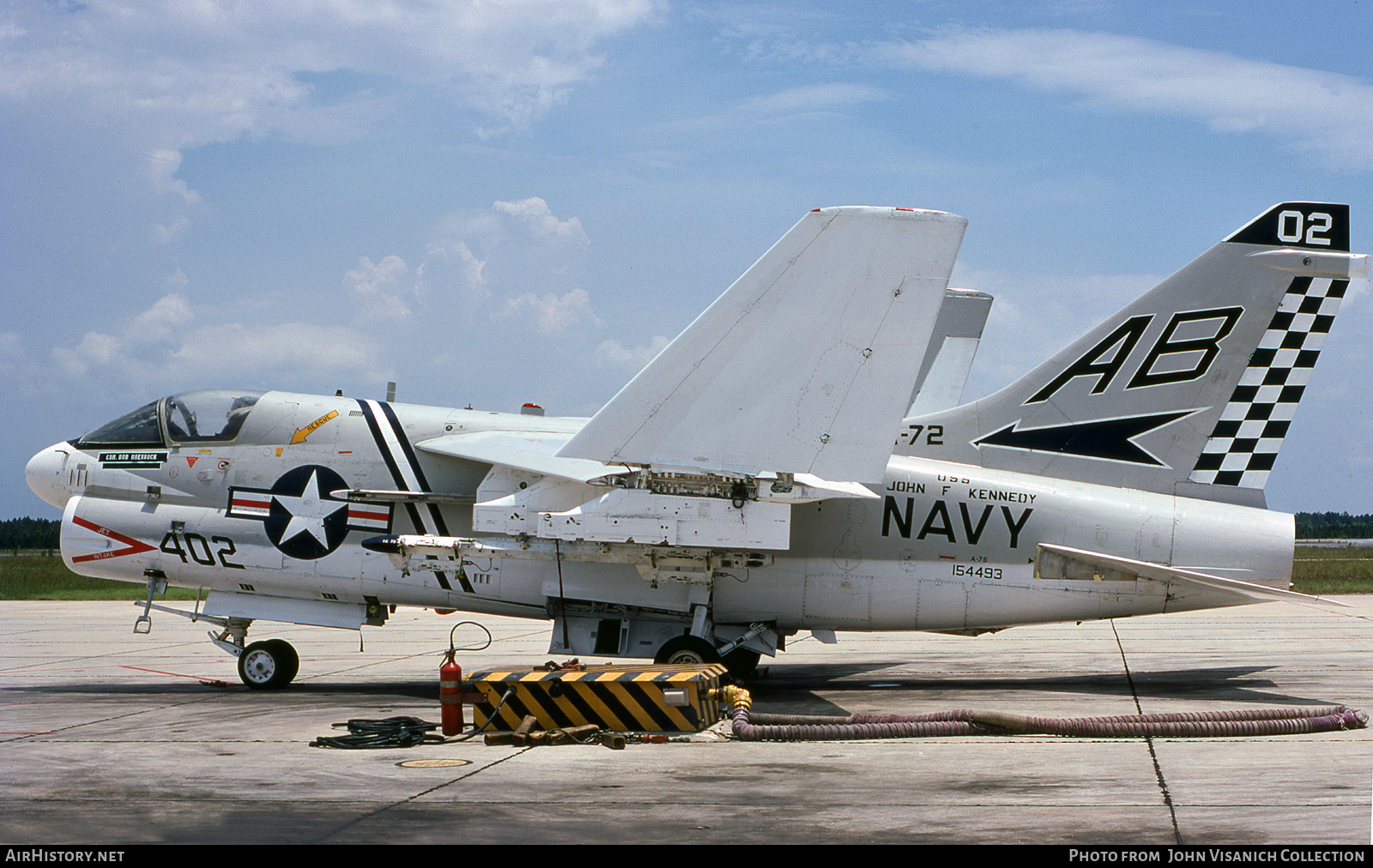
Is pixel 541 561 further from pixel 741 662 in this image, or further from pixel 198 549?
pixel 198 549

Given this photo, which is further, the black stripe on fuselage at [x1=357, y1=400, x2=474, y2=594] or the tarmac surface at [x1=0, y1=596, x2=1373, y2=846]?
the black stripe on fuselage at [x1=357, y1=400, x2=474, y2=594]

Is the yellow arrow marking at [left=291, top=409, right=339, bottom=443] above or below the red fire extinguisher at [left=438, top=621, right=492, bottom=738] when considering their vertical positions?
above

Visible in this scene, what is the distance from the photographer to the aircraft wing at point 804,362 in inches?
423

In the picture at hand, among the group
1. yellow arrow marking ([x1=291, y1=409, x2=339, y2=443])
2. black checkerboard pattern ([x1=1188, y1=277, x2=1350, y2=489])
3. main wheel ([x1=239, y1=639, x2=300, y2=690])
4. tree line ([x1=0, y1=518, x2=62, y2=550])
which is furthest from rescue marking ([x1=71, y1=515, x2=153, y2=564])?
tree line ([x1=0, y1=518, x2=62, y2=550])

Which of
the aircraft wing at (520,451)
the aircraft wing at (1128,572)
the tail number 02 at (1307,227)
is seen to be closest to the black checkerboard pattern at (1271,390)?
the tail number 02 at (1307,227)

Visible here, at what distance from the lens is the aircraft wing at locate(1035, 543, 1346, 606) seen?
11.8 m

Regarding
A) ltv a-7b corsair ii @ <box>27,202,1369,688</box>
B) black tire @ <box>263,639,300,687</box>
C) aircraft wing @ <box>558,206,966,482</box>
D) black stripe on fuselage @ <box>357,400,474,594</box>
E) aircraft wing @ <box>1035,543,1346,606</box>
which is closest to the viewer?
aircraft wing @ <box>558,206,966,482</box>

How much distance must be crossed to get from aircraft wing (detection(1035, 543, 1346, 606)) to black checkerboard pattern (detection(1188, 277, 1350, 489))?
1.39m

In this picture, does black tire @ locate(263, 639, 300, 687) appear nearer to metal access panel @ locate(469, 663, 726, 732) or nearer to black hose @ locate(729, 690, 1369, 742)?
metal access panel @ locate(469, 663, 726, 732)

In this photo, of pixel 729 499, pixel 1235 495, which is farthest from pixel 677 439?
pixel 1235 495

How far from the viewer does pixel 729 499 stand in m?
11.7

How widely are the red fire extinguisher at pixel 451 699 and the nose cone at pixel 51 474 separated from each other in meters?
7.36
